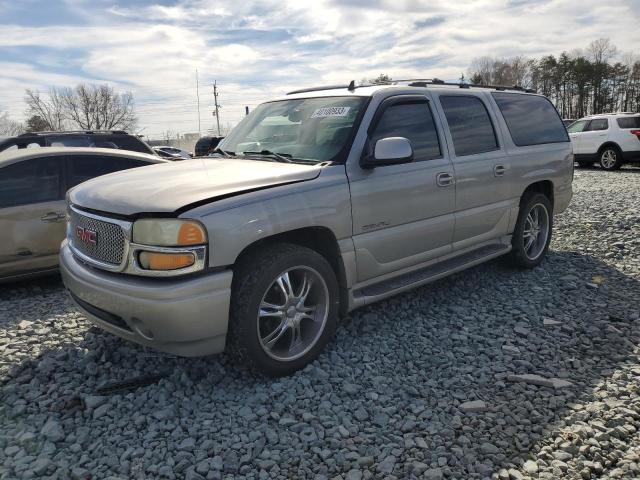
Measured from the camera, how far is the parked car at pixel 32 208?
489 cm

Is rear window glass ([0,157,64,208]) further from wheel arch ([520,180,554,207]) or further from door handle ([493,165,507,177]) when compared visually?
wheel arch ([520,180,554,207])

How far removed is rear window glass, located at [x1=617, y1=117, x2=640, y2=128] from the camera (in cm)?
1622

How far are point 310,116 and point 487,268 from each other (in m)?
2.83

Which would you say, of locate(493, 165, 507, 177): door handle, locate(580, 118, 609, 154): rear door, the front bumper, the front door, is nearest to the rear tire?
locate(493, 165, 507, 177): door handle

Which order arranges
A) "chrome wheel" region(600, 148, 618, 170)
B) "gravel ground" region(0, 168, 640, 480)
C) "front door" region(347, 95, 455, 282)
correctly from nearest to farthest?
"gravel ground" region(0, 168, 640, 480)
"front door" region(347, 95, 455, 282)
"chrome wheel" region(600, 148, 618, 170)

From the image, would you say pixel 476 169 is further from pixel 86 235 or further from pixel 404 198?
pixel 86 235

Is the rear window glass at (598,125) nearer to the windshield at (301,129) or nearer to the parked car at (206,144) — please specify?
the parked car at (206,144)

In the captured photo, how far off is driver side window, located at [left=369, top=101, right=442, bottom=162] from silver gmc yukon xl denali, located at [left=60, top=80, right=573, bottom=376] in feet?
0.04

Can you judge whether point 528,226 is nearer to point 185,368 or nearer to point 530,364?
point 530,364

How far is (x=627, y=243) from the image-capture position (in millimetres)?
6402

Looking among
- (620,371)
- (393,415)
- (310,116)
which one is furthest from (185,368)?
(620,371)

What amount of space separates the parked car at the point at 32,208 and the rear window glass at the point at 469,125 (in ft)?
12.6

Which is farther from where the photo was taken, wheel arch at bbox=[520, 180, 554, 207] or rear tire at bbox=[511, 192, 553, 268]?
wheel arch at bbox=[520, 180, 554, 207]

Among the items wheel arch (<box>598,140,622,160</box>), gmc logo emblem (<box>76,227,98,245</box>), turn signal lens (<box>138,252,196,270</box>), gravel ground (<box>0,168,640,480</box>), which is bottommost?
gravel ground (<box>0,168,640,480</box>)
